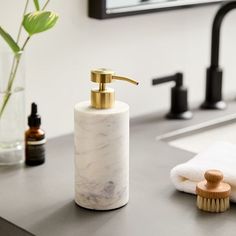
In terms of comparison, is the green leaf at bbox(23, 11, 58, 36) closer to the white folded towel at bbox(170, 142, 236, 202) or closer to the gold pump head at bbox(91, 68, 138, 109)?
the gold pump head at bbox(91, 68, 138, 109)

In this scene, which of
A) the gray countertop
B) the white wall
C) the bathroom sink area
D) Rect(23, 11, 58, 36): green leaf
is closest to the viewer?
the gray countertop

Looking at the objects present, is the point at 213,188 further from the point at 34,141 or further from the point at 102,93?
the point at 34,141

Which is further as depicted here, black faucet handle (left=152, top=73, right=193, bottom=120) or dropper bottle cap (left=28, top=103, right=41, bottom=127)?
black faucet handle (left=152, top=73, right=193, bottom=120)

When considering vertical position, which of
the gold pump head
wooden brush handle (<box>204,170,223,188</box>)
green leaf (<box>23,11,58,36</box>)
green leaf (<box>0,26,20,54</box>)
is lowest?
wooden brush handle (<box>204,170,223,188</box>)

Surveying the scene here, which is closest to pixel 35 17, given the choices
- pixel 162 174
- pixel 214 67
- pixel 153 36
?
pixel 162 174

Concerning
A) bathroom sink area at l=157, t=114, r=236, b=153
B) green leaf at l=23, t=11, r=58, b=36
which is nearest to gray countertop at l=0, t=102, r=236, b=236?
bathroom sink area at l=157, t=114, r=236, b=153

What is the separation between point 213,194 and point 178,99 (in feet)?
1.68

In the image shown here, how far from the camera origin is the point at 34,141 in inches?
46.1

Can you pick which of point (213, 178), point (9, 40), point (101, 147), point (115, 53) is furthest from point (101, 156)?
point (115, 53)

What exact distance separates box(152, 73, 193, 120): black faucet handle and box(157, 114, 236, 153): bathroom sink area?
0.05 metres

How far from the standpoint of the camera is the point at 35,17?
109 cm

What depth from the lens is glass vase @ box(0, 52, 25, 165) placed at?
1.16 meters

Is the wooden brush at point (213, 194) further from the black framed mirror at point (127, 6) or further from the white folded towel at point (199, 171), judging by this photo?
the black framed mirror at point (127, 6)

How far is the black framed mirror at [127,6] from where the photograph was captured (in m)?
1.34
